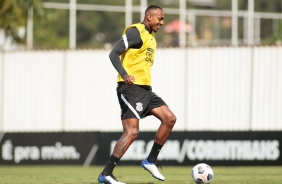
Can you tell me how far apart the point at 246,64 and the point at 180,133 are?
10.6 feet

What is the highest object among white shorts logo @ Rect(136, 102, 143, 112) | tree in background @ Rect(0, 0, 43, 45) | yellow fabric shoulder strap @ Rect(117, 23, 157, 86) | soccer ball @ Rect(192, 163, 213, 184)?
tree in background @ Rect(0, 0, 43, 45)

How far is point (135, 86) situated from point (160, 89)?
11408 mm

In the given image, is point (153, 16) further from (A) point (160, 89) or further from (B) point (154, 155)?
(A) point (160, 89)

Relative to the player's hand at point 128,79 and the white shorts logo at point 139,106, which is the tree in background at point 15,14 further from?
the player's hand at point 128,79

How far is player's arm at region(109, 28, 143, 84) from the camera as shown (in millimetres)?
11133

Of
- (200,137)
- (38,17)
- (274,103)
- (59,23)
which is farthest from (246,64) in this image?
(59,23)

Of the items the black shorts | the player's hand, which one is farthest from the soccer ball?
the player's hand

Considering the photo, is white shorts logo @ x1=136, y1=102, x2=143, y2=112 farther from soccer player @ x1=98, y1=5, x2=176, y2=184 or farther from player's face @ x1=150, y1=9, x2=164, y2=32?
player's face @ x1=150, y1=9, x2=164, y2=32

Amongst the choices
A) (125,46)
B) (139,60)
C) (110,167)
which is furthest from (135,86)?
(110,167)

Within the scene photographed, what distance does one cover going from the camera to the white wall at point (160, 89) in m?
22.0

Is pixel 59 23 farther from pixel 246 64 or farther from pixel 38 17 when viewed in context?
pixel 246 64

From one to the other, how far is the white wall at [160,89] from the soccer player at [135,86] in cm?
1063

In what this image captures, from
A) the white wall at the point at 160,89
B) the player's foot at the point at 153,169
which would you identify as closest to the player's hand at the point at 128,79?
the player's foot at the point at 153,169

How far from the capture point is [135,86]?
11.5 metres
